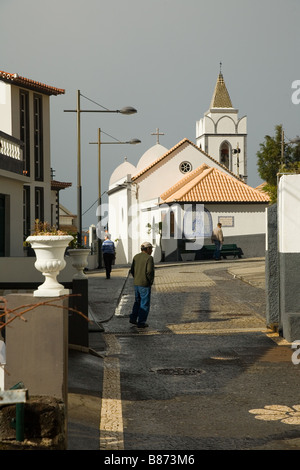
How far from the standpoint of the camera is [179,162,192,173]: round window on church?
5778 centimetres

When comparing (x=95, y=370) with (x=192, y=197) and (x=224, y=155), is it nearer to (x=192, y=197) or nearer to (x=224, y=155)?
(x=192, y=197)

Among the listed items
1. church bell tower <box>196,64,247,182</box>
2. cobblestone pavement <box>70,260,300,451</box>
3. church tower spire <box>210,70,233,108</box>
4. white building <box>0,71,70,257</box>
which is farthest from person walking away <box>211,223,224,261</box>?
church tower spire <box>210,70,233,108</box>

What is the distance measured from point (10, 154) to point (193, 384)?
13390 mm

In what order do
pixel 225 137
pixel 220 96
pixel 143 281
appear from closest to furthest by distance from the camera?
1. pixel 143 281
2. pixel 225 137
3. pixel 220 96

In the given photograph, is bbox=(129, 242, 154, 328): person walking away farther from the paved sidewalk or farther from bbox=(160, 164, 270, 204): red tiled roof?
bbox=(160, 164, 270, 204): red tiled roof

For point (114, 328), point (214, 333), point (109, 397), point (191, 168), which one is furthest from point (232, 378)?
point (191, 168)

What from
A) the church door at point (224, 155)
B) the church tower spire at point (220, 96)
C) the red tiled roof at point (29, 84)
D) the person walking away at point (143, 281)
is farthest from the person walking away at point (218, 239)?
the church tower spire at point (220, 96)

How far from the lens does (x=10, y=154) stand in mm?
21750

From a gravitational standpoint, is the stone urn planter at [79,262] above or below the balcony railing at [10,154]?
below

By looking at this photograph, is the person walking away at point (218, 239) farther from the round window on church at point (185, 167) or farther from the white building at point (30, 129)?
the round window on church at point (185, 167)

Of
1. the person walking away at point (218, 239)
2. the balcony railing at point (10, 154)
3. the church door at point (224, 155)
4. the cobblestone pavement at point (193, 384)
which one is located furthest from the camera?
the church door at point (224, 155)

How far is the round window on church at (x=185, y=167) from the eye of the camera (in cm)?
5778

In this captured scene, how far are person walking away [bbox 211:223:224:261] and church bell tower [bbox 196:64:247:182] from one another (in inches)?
1605

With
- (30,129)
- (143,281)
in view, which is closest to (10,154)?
(143,281)
